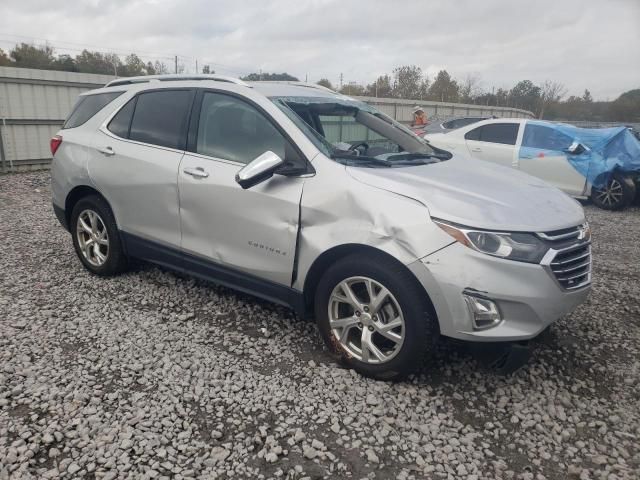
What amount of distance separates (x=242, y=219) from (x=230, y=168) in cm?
37

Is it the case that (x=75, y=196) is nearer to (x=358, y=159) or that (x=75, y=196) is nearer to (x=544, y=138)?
(x=358, y=159)

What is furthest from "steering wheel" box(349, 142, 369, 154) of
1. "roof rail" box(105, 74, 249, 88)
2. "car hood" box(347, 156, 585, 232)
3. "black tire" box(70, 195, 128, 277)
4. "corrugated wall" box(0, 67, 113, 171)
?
"corrugated wall" box(0, 67, 113, 171)

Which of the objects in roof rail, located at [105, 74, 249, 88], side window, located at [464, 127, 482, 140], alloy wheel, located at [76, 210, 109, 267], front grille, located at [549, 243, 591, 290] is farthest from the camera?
side window, located at [464, 127, 482, 140]

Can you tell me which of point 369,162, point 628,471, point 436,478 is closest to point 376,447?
point 436,478

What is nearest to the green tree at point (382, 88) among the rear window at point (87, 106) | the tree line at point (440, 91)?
the tree line at point (440, 91)

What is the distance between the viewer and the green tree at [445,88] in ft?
129

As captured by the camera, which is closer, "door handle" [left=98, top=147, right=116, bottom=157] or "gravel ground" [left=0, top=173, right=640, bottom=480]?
"gravel ground" [left=0, top=173, right=640, bottom=480]

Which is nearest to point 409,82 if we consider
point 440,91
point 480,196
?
point 440,91

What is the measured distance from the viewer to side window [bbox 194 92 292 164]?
3258 mm

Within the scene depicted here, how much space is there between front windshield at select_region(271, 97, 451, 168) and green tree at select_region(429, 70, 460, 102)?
37297 mm

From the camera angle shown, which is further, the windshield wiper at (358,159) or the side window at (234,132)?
the side window at (234,132)

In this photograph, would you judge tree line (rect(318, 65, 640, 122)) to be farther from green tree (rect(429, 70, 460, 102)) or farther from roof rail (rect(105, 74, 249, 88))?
roof rail (rect(105, 74, 249, 88))

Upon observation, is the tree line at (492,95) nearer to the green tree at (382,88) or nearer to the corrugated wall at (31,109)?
the green tree at (382,88)

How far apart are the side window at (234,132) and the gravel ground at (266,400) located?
50.5 inches
